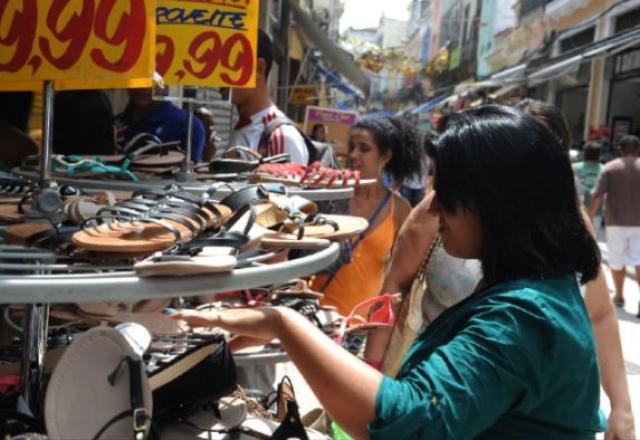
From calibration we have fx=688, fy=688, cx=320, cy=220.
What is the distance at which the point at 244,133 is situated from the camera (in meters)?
3.76

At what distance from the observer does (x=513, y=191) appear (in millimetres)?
1294

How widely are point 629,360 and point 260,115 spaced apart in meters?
3.77

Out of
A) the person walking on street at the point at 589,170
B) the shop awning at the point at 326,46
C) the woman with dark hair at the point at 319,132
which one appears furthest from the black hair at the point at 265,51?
the shop awning at the point at 326,46

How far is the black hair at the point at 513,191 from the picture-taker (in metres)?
1.30

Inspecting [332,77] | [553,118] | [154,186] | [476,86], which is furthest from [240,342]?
[476,86]

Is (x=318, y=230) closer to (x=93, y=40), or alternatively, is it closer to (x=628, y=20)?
(x=93, y=40)

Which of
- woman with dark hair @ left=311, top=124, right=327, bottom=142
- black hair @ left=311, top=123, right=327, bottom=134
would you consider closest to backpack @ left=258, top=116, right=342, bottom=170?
woman with dark hair @ left=311, top=124, right=327, bottom=142

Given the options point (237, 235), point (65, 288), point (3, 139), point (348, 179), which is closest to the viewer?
point (65, 288)

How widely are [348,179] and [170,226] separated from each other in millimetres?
1210

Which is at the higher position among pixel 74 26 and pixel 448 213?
pixel 74 26

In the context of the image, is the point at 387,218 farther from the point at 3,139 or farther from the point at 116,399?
the point at 116,399

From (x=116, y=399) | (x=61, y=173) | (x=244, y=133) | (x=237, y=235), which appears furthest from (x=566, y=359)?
(x=244, y=133)

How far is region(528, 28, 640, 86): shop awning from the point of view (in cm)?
1276

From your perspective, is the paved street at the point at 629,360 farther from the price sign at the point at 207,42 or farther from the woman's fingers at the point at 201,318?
the woman's fingers at the point at 201,318
